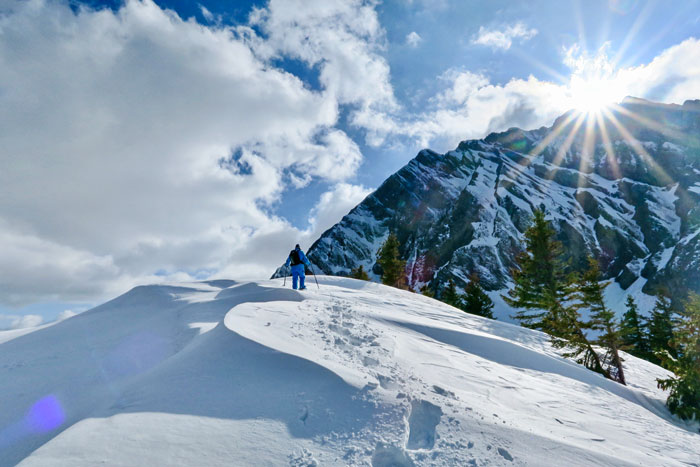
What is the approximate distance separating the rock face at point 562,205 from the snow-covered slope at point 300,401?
116m

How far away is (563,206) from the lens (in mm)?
139000

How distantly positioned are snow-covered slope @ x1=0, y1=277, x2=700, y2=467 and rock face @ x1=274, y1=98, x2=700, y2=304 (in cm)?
11609

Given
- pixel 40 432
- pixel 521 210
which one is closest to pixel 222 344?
pixel 40 432

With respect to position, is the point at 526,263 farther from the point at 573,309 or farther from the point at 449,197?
the point at 449,197

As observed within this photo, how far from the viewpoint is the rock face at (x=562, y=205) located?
4668 inches

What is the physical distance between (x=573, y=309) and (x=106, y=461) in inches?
807

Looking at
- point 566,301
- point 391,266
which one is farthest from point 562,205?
point 566,301

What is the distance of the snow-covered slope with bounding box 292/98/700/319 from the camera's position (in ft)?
387

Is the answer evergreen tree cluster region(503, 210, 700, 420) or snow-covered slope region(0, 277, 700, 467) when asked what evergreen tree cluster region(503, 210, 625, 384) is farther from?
snow-covered slope region(0, 277, 700, 467)

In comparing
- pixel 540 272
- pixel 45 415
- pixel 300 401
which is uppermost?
pixel 540 272

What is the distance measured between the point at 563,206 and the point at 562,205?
3.38 ft

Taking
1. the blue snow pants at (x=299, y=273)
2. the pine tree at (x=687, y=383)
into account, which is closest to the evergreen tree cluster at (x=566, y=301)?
the pine tree at (x=687, y=383)

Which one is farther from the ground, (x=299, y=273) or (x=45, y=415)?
(x=299, y=273)

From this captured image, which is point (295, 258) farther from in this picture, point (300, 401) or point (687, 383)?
point (687, 383)
